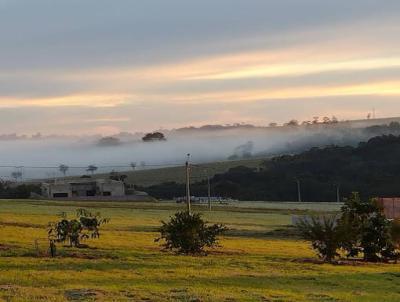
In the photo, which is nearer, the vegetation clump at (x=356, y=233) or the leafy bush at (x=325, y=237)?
the leafy bush at (x=325, y=237)

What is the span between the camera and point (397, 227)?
34.7 m

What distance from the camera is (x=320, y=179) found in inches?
6875

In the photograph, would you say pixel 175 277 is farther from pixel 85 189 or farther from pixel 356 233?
pixel 85 189

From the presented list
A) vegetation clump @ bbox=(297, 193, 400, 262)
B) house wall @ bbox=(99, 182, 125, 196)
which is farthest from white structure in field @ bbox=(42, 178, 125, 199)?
vegetation clump @ bbox=(297, 193, 400, 262)

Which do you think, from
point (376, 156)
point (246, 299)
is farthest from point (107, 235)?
point (376, 156)

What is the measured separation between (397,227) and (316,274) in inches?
452

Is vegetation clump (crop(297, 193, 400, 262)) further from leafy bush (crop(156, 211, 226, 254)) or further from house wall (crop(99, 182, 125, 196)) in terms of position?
house wall (crop(99, 182, 125, 196))

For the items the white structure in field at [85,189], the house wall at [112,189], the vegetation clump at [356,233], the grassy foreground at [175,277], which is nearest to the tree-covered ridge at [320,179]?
the house wall at [112,189]

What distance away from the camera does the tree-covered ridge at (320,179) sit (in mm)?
163750

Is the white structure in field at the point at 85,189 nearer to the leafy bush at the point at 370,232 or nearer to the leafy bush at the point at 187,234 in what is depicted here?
the leafy bush at the point at 370,232

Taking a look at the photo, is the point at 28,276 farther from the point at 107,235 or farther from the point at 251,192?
the point at 251,192

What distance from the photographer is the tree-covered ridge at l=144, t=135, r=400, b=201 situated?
6447 inches

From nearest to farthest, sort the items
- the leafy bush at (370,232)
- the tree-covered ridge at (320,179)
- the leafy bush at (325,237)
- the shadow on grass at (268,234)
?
the leafy bush at (325,237), the leafy bush at (370,232), the shadow on grass at (268,234), the tree-covered ridge at (320,179)

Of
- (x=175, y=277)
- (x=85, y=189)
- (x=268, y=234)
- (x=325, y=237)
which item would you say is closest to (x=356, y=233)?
(x=325, y=237)
